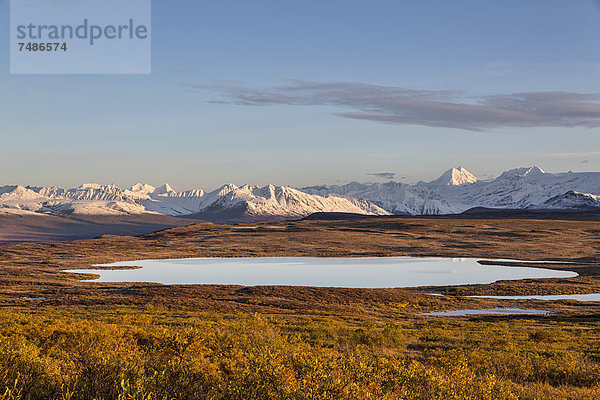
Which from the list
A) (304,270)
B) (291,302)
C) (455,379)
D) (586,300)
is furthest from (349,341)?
(304,270)

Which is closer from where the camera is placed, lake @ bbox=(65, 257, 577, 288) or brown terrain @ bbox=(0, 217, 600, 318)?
brown terrain @ bbox=(0, 217, 600, 318)

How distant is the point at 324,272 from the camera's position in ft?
288

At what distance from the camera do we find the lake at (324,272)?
76062 mm

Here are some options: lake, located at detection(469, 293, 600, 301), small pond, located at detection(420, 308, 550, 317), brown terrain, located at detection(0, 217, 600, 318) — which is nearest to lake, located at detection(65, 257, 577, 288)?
brown terrain, located at detection(0, 217, 600, 318)

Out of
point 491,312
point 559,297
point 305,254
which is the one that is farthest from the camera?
point 305,254

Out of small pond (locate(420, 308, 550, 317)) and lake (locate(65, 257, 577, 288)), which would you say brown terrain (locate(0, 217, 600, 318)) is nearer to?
small pond (locate(420, 308, 550, 317))

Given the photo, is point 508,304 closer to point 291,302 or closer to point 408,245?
point 291,302

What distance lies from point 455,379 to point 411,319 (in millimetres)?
31614

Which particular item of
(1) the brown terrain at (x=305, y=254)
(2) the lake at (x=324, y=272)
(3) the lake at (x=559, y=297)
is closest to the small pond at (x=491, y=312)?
(1) the brown terrain at (x=305, y=254)

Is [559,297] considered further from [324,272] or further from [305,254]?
[305,254]

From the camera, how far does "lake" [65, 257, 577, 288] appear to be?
76.1 meters

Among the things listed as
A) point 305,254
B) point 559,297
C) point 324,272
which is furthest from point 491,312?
point 305,254

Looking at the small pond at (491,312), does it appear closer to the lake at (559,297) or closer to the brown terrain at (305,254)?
the brown terrain at (305,254)

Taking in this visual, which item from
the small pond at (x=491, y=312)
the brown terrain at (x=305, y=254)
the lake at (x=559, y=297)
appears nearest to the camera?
the small pond at (x=491, y=312)
